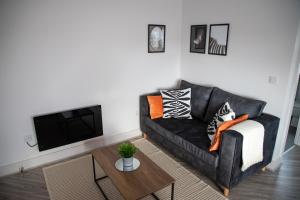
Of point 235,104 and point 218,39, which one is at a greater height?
point 218,39

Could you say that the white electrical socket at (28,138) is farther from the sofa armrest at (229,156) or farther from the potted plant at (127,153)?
the sofa armrest at (229,156)

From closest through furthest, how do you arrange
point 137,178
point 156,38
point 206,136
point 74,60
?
point 137,178 < point 206,136 < point 74,60 < point 156,38

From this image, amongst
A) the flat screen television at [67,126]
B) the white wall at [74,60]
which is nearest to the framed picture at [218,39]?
the white wall at [74,60]

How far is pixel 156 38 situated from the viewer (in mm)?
3502

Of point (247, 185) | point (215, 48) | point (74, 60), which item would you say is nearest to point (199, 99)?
point (215, 48)

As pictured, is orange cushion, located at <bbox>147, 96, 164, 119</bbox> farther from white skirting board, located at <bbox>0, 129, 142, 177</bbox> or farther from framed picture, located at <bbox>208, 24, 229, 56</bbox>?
framed picture, located at <bbox>208, 24, 229, 56</bbox>

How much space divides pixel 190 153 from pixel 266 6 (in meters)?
2.02

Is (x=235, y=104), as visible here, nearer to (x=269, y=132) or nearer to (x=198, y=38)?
(x=269, y=132)

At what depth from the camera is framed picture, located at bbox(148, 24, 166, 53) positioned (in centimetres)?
342

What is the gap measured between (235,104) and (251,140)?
645 mm

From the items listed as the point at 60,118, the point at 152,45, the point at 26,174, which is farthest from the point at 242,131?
the point at 26,174

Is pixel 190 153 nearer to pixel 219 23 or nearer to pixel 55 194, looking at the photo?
pixel 55 194

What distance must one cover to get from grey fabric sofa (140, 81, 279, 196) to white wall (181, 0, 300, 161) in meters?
0.24

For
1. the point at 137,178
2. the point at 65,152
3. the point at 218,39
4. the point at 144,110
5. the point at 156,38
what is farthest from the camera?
the point at 156,38
